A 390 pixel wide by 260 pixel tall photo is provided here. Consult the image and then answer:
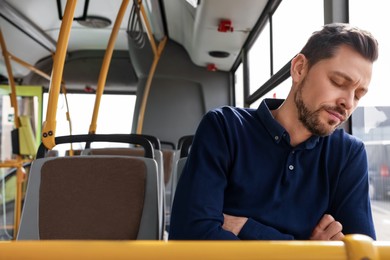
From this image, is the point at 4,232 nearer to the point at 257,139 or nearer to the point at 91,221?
the point at 91,221

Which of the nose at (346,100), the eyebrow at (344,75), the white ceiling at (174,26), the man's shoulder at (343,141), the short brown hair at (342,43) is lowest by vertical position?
the man's shoulder at (343,141)

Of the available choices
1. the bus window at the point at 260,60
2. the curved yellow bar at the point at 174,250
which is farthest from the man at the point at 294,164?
the bus window at the point at 260,60

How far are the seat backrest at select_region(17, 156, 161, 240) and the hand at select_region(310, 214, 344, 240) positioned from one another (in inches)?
23.5

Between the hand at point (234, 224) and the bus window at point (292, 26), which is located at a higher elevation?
the bus window at point (292, 26)

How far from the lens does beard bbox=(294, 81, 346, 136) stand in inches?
47.3

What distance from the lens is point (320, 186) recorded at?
130 centimetres

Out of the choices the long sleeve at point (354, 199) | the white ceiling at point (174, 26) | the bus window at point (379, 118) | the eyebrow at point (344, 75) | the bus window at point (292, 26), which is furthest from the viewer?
the white ceiling at point (174, 26)

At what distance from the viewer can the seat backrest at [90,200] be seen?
1.53 metres

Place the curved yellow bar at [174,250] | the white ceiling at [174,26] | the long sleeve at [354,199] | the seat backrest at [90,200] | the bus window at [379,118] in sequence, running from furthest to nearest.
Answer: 1. the white ceiling at [174,26]
2. the bus window at [379,118]
3. the seat backrest at [90,200]
4. the long sleeve at [354,199]
5. the curved yellow bar at [174,250]

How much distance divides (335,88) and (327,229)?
0.43 m

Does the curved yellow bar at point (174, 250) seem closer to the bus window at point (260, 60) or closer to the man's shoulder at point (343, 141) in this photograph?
the man's shoulder at point (343, 141)

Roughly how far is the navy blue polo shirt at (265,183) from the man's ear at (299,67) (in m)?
0.15

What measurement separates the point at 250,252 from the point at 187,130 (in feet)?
20.4

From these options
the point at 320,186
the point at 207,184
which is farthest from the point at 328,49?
the point at 207,184
